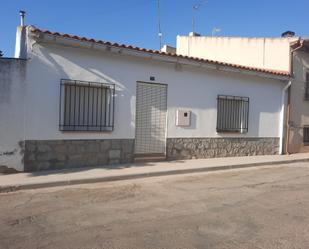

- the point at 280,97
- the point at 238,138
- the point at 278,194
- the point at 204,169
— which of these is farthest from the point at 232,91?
the point at 278,194

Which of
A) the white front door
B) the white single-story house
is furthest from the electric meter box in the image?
the white front door

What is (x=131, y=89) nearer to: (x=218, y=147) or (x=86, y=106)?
(x=86, y=106)

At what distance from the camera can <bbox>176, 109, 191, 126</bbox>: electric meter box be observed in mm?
11704

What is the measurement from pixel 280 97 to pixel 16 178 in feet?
37.1

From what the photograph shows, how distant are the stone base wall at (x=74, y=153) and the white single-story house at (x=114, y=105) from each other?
0.03 meters

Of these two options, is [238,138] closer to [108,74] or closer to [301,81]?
[301,81]

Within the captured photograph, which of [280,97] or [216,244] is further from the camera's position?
A: [280,97]

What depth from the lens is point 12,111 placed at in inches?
340

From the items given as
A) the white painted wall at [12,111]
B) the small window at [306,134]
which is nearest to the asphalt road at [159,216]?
the white painted wall at [12,111]

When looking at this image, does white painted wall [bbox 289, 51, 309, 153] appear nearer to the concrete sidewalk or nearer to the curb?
the concrete sidewalk

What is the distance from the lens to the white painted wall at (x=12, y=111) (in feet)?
27.9

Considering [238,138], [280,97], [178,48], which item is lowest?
[238,138]

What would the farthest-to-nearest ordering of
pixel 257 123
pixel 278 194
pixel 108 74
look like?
pixel 257 123 → pixel 108 74 → pixel 278 194

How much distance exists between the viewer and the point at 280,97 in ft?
49.1
